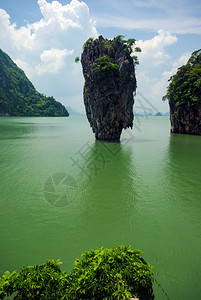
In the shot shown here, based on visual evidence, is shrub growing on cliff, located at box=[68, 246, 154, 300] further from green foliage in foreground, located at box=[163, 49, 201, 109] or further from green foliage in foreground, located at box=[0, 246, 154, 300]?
green foliage in foreground, located at box=[163, 49, 201, 109]

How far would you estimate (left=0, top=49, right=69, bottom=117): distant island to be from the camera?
116m

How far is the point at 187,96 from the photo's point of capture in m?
38.6

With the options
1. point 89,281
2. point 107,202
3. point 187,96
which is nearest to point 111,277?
point 89,281

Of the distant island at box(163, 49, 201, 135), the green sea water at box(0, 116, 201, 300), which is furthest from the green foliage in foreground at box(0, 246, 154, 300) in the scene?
the distant island at box(163, 49, 201, 135)

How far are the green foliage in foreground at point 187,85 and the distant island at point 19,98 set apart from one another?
10122 cm

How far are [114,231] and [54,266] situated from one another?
3.94 metres

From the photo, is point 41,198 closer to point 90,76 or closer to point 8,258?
point 8,258

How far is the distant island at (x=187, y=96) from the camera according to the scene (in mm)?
37719

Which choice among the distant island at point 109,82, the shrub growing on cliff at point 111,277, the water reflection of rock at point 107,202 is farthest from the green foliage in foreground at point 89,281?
the distant island at point 109,82

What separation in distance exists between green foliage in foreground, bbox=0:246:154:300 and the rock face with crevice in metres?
27.4

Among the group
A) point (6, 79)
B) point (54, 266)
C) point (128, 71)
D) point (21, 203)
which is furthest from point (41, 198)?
point (6, 79)

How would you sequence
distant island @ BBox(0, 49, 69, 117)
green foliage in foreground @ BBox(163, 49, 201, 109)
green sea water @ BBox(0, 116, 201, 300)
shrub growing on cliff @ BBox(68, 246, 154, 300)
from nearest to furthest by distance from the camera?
shrub growing on cliff @ BBox(68, 246, 154, 300), green sea water @ BBox(0, 116, 201, 300), green foliage in foreground @ BBox(163, 49, 201, 109), distant island @ BBox(0, 49, 69, 117)

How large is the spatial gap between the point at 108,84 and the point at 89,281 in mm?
28324

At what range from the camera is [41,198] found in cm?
1049
